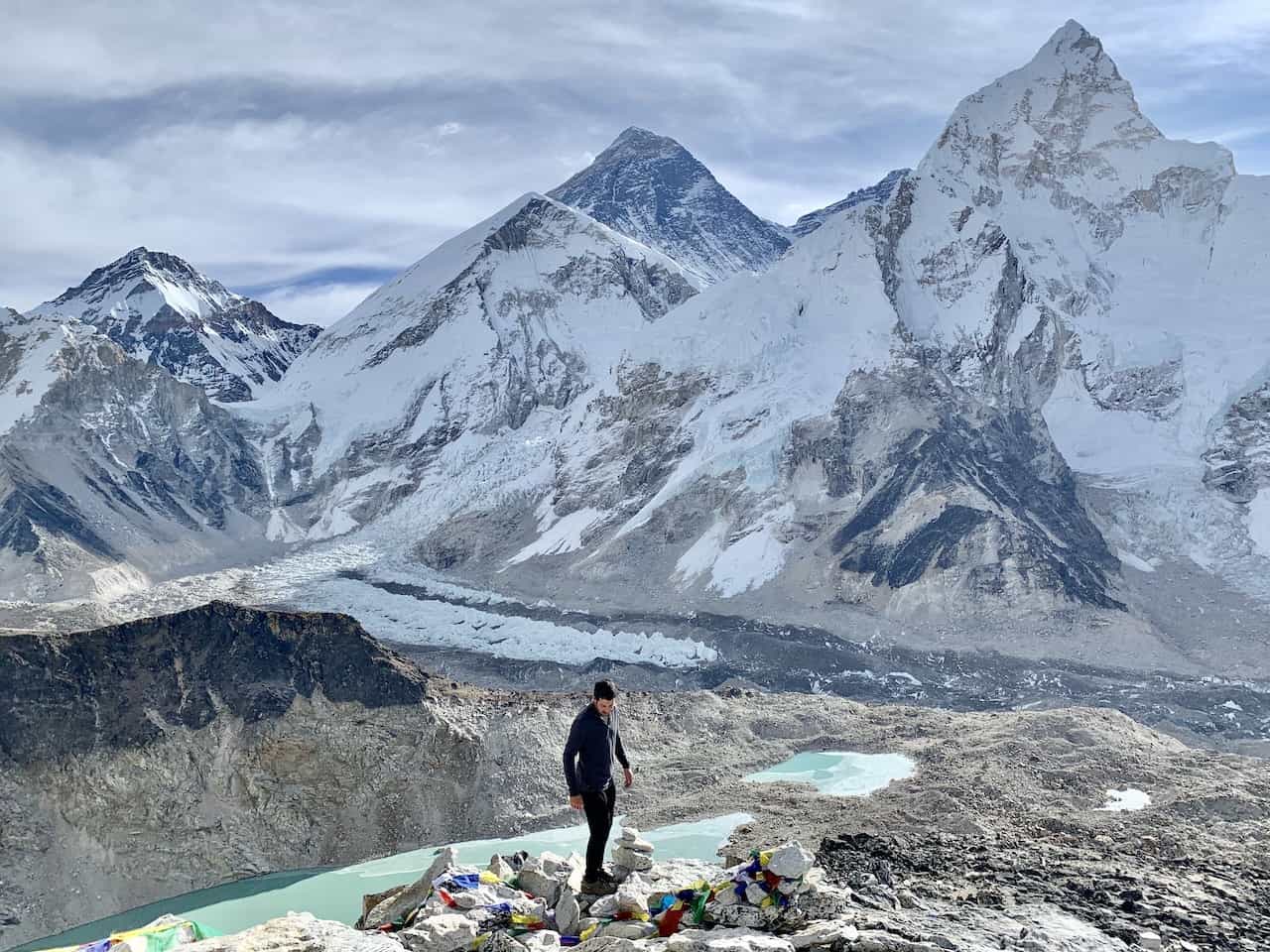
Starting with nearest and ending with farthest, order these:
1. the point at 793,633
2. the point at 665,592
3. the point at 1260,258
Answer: the point at 793,633 < the point at 665,592 < the point at 1260,258

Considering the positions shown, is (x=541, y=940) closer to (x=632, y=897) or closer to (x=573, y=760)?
(x=632, y=897)

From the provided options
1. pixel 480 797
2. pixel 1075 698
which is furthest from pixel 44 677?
pixel 1075 698

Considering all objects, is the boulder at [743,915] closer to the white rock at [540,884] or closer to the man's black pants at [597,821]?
the man's black pants at [597,821]

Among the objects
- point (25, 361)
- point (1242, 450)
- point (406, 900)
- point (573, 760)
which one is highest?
point (25, 361)

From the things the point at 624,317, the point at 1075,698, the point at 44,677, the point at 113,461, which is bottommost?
the point at 1075,698

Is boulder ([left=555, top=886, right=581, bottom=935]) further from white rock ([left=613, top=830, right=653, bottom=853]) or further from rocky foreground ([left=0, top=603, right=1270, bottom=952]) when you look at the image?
rocky foreground ([left=0, top=603, right=1270, bottom=952])

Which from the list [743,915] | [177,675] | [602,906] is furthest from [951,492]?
[743,915]

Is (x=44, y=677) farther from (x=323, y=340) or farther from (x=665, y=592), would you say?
(x=323, y=340)
